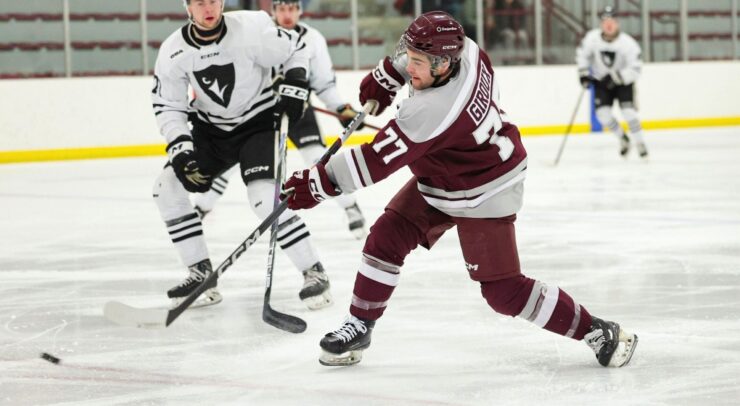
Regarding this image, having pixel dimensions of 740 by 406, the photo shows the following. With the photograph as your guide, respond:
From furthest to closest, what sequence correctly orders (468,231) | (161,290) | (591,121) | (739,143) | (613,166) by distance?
(591,121) → (739,143) → (613,166) → (161,290) → (468,231)

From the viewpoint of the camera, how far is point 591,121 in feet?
38.4

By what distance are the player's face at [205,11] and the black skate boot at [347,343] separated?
1.05 m

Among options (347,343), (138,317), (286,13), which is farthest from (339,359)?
(286,13)

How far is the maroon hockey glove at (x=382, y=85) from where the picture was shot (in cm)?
274

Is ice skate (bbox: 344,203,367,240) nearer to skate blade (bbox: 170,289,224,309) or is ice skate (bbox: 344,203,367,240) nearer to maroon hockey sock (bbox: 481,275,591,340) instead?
skate blade (bbox: 170,289,224,309)

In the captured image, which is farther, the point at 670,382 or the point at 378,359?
the point at 378,359

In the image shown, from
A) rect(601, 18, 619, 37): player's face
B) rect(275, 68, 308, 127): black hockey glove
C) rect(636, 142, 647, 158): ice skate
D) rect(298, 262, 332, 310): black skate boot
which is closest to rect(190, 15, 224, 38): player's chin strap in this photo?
rect(275, 68, 308, 127): black hockey glove

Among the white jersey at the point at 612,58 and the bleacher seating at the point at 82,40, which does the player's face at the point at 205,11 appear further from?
the bleacher seating at the point at 82,40

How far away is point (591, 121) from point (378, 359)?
9.44m

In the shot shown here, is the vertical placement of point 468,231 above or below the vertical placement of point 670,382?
above

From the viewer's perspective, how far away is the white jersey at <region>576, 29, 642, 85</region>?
28.3 feet

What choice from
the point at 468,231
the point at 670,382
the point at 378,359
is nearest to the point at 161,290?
the point at 378,359

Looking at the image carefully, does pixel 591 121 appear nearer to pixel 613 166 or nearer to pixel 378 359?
pixel 613 166

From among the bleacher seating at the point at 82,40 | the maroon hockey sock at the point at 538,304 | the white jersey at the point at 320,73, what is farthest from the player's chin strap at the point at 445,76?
the bleacher seating at the point at 82,40
